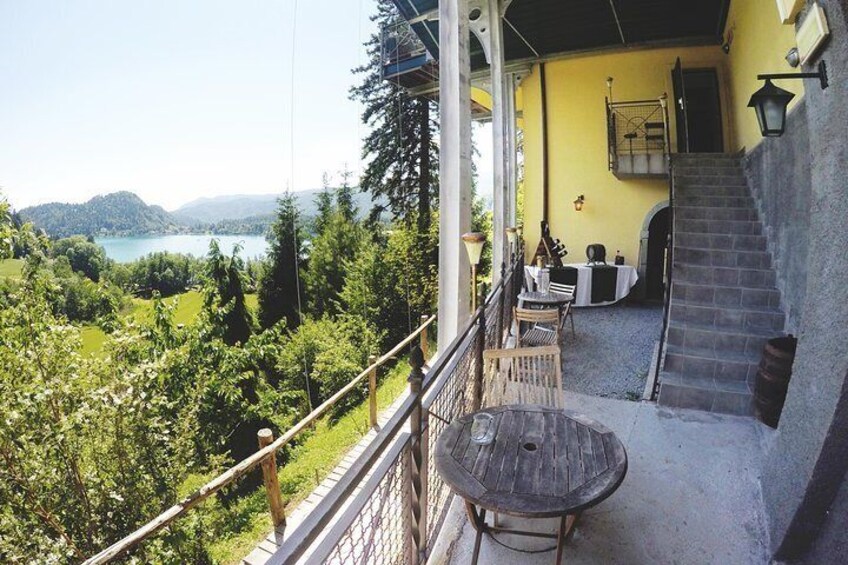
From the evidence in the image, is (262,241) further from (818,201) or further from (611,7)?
(818,201)

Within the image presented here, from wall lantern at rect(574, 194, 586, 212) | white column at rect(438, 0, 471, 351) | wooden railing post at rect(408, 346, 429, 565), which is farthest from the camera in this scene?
wall lantern at rect(574, 194, 586, 212)

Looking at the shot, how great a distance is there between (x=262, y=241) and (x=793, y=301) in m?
23.7

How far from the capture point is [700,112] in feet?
27.2

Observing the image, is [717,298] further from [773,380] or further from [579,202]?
[579,202]

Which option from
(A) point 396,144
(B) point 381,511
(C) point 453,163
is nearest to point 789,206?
(C) point 453,163

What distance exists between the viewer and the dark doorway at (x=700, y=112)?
26.1ft

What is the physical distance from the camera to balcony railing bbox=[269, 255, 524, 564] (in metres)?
1.07

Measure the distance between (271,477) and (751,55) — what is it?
8.55 meters

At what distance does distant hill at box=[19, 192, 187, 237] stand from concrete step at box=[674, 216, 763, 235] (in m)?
18.4

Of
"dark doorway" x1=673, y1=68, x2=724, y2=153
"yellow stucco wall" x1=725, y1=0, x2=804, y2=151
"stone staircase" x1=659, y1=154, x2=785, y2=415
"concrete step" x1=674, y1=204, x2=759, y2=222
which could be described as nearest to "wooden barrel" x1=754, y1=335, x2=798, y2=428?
"stone staircase" x1=659, y1=154, x2=785, y2=415

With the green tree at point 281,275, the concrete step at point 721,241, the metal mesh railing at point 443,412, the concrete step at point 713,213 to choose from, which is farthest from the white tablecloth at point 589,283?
the green tree at point 281,275

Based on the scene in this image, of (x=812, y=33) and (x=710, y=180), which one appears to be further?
(x=710, y=180)

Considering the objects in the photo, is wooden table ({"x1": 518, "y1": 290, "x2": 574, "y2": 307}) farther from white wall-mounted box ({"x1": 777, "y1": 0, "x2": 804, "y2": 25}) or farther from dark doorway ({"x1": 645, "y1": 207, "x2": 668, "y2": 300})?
dark doorway ({"x1": 645, "y1": 207, "x2": 668, "y2": 300})

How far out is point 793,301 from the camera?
4145 mm
